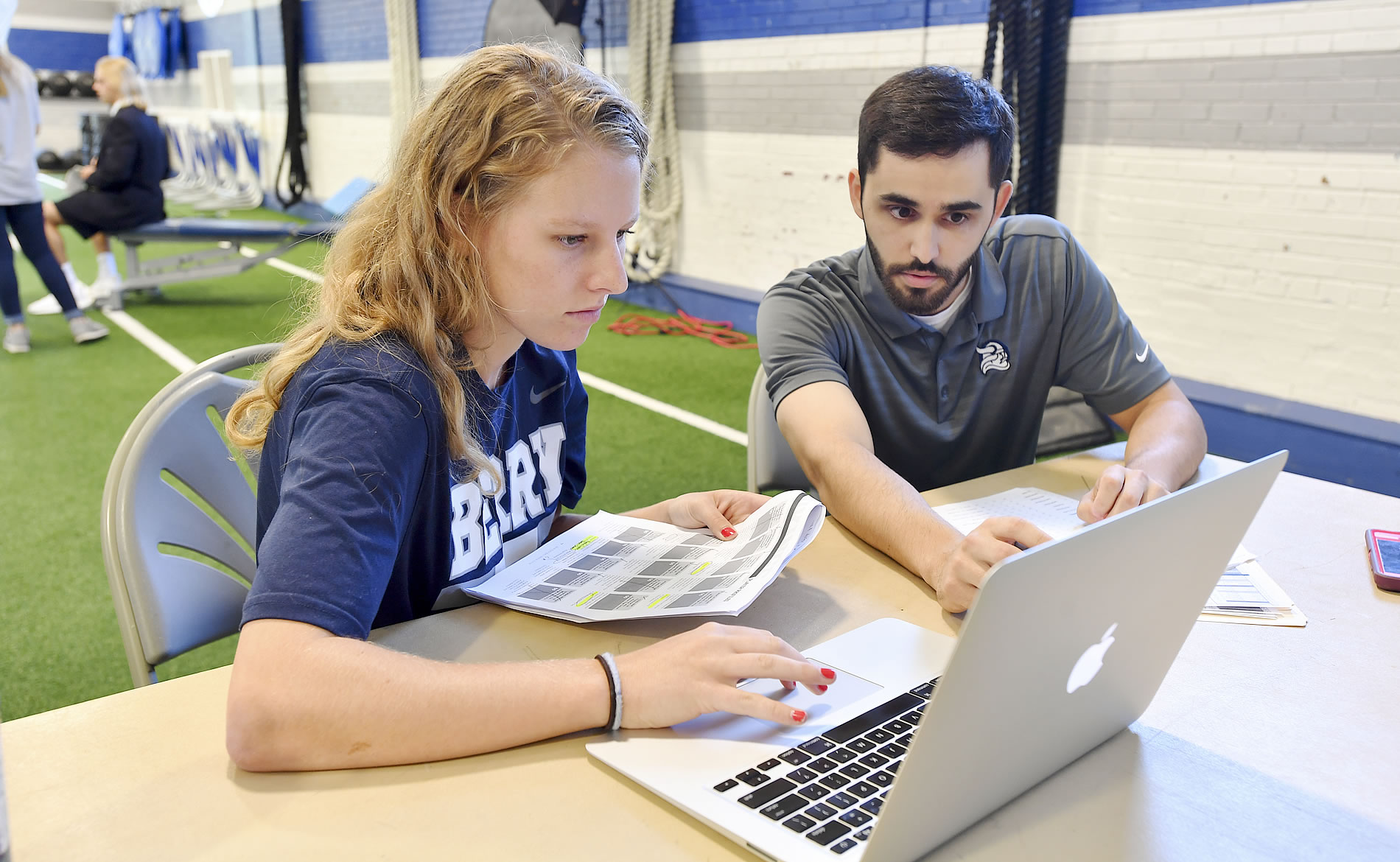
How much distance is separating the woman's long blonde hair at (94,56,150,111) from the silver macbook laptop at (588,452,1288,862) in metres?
6.39

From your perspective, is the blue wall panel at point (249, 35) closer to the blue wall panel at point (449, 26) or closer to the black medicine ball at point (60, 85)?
the black medicine ball at point (60, 85)

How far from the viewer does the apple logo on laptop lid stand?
684 millimetres

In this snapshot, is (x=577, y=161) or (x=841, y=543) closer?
(x=577, y=161)

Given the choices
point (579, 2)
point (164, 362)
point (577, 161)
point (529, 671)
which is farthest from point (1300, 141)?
point (164, 362)

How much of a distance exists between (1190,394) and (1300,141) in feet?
2.97

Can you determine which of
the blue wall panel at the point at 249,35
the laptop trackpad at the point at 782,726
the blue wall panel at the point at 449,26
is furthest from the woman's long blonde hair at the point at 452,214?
the blue wall panel at the point at 249,35

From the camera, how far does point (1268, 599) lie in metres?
1.09

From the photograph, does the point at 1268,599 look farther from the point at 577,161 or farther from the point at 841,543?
the point at 577,161

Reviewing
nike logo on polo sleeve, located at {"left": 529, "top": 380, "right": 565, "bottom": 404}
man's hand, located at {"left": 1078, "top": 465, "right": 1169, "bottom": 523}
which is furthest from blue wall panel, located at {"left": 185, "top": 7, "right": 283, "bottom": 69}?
man's hand, located at {"left": 1078, "top": 465, "right": 1169, "bottom": 523}

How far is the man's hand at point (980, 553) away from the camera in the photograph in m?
1.02

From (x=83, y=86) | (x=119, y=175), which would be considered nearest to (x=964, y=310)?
(x=119, y=175)

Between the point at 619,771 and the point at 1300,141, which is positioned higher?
the point at 1300,141

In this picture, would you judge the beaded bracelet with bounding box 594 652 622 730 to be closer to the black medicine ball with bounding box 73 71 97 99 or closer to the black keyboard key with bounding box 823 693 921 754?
the black keyboard key with bounding box 823 693 921 754

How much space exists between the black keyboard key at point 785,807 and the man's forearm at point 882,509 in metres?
0.47
